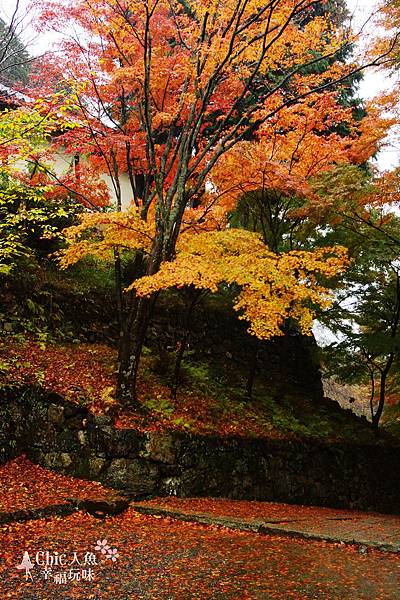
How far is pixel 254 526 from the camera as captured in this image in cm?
725

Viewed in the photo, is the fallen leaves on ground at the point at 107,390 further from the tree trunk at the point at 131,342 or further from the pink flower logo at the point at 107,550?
the pink flower logo at the point at 107,550

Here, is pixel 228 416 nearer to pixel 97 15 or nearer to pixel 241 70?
pixel 241 70

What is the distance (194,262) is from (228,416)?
13.6 feet

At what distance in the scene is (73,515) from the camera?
6.84 m

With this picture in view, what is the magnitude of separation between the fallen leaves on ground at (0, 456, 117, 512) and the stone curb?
0.89 meters

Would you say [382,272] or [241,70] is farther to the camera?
[382,272]

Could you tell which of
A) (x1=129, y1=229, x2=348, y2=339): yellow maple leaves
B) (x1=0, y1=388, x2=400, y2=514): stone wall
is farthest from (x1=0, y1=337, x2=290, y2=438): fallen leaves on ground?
(x1=129, y1=229, x2=348, y2=339): yellow maple leaves

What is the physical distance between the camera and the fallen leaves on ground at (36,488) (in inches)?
270

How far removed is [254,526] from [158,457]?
2482mm

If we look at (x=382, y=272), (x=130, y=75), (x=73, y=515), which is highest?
(x=130, y=75)

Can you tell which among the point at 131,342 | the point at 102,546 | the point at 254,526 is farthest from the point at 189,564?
the point at 131,342

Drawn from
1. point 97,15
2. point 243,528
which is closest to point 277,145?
point 97,15

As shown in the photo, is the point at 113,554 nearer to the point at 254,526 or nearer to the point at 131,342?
the point at 254,526

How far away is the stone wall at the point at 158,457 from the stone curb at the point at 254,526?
0.94 m
